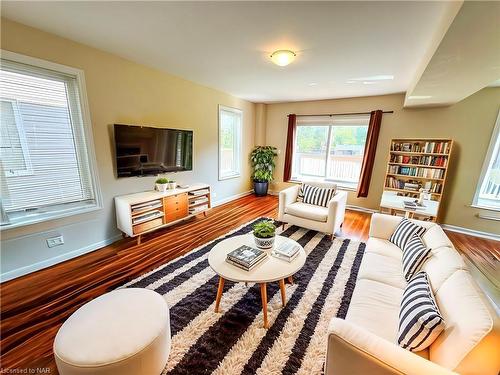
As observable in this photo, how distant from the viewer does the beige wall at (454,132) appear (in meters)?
3.32

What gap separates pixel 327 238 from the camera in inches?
123

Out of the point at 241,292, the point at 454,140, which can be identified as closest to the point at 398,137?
the point at 454,140

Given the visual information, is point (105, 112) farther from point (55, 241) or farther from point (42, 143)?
point (55, 241)

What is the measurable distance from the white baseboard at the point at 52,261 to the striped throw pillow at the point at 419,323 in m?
3.20

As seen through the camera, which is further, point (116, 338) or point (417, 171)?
point (417, 171)

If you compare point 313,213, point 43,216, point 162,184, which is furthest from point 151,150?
point 313,213

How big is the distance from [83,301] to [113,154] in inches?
68.3

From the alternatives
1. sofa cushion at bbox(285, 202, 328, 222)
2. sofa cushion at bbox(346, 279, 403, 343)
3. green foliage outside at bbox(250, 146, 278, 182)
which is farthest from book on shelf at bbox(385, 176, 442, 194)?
sofa cushion at bbox(346, 279, 403, 343)

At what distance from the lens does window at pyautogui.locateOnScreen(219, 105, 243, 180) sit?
464cm

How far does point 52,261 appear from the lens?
7.65 ft

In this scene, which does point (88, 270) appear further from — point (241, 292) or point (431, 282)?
point (431, 282)

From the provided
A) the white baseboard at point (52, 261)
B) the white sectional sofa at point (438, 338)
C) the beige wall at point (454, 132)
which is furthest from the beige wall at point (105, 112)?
the beige wall at point (454, 132)

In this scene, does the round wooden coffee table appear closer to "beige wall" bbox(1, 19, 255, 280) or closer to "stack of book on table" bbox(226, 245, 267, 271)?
"stack of book on table" bbox(226, 245, 267, 271)

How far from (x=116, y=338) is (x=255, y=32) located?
→ 2.50 meters
